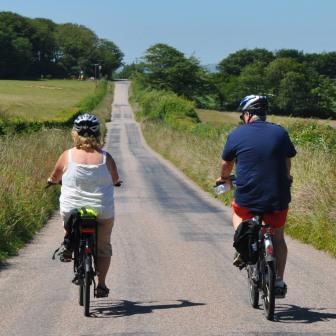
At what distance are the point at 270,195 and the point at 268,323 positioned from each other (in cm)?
115

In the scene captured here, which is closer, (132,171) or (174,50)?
Result: (132,171)

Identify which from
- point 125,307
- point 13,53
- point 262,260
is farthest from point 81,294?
point 13,53

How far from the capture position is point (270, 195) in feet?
21.9

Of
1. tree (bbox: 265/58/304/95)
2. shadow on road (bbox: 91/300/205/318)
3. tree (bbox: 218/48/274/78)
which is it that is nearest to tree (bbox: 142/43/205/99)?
tree (bbox: 265/58/304/95)

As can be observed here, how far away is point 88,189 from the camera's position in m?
6.89

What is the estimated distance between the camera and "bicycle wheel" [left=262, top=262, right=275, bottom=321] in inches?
254

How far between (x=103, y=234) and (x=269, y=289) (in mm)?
1678

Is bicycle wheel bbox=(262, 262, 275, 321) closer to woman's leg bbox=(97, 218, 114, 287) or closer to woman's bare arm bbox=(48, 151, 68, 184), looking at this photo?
woman's leg bbox=(97, 218, 114, 287)

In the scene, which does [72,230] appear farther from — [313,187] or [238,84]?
[238,84]

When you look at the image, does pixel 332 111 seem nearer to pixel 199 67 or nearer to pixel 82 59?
pixel 199 67

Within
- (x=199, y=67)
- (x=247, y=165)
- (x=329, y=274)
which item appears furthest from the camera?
(x=199, y=67)

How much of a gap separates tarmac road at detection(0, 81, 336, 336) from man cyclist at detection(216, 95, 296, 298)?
0.60 meters

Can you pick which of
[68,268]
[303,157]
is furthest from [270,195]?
[303,157]

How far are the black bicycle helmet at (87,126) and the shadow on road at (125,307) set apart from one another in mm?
A: 1722
